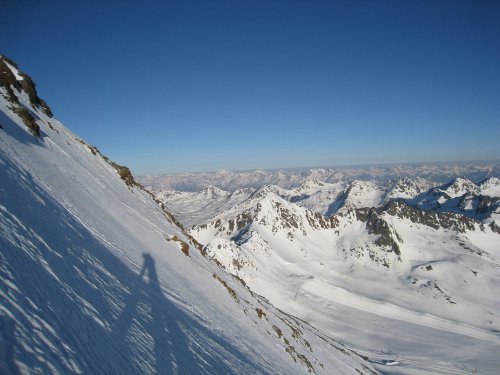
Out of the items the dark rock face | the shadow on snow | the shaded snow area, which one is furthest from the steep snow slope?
the dark rock face

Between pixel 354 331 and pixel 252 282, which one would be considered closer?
pixel 354 331

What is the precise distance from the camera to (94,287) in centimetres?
1076

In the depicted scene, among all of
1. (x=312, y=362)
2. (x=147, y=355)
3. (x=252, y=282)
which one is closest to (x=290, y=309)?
(x=252, y=282)

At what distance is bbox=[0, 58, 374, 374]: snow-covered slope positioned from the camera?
23.7ft

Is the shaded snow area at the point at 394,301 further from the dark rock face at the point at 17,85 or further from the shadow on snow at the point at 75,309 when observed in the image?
the dark rock face at the point at 17,85

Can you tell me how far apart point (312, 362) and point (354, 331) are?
104 meters

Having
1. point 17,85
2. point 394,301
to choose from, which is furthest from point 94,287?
point 394,301

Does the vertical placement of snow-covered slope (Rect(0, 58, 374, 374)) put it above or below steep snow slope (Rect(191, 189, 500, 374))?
above

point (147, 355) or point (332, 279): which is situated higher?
point (147, 355)

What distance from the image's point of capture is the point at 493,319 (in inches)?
5659

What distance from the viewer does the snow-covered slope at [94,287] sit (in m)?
7.24

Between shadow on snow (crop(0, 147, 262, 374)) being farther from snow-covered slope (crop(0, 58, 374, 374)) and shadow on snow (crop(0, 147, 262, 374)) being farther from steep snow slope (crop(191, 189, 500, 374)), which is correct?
steep snow slope (crop(191, 189, 500, 374))

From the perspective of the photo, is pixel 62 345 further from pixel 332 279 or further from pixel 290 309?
pixel 332 279

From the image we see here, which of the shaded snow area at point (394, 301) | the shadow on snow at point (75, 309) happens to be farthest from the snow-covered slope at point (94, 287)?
the shaded snow area at point (394, 301)
